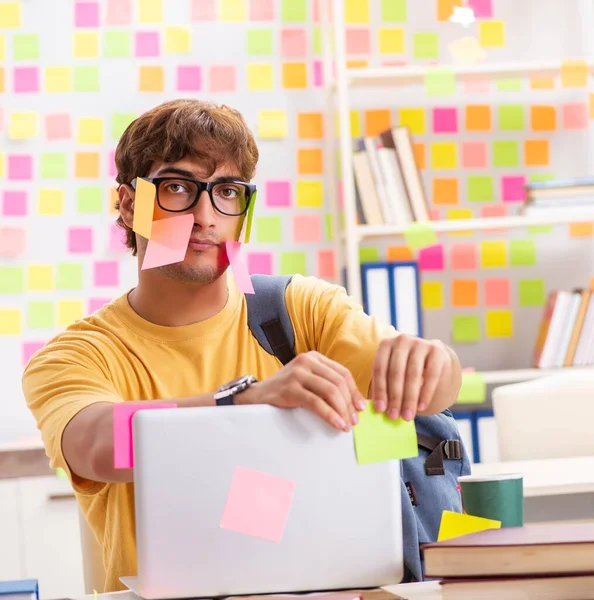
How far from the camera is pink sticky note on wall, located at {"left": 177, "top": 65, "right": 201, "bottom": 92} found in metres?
3.25

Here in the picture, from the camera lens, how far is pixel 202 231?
5.14 ft

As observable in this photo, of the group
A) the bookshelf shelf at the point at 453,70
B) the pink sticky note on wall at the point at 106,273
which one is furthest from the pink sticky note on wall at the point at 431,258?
the pink sticky note on wall at the point at 106,273

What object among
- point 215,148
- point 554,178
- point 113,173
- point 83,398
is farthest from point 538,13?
point 83,398

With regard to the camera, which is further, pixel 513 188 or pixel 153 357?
pixel 513 188

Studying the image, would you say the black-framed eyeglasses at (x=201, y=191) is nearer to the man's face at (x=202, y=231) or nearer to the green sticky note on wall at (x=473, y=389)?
the man's face at (x=202, y=231)

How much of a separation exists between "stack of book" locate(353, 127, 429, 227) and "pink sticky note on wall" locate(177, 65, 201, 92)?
0.63m

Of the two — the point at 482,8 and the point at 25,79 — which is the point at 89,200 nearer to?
the point at 25,79

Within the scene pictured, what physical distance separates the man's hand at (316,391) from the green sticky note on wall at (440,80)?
215 centimetres

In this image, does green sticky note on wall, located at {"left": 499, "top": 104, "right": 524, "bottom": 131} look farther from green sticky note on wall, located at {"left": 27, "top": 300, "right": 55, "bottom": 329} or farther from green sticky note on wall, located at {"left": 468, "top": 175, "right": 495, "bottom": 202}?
green sticky note on wall, located at {"left": 27, "top": 300, "right": 55, "bottom": 329}

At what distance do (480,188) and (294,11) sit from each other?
894 mm

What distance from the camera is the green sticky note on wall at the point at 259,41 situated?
129 inches

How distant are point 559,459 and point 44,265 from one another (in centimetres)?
180

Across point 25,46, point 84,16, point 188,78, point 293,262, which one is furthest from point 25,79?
point 293,262

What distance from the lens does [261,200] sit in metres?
3.27
